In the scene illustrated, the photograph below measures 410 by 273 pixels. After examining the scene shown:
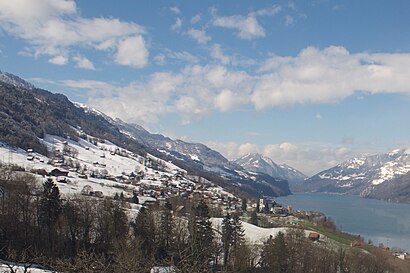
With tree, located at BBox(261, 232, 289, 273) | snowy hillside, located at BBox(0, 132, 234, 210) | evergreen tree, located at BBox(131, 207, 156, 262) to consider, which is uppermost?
snowy hillside, located at BBox(0, 132, 234, 210)

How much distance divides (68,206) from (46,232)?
12.6 feet

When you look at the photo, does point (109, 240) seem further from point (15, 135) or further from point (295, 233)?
point (15, 135)

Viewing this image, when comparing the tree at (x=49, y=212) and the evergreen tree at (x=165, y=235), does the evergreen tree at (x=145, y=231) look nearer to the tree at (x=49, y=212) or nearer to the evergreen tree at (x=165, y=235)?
the evergreen tree at (x=165, y=235)

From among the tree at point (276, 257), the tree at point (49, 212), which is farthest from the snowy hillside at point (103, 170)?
the tree at point (276, 257)

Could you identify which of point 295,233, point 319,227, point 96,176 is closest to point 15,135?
point 96,176

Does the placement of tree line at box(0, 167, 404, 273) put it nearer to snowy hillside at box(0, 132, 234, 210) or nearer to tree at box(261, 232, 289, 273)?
tree at box(261, 232, 289, 273)

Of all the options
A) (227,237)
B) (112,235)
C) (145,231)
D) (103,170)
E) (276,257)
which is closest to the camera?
(112,235)

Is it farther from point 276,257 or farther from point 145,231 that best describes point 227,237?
point 145,231

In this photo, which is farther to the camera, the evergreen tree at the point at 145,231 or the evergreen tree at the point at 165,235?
the evergreen tree at the point at 165,235

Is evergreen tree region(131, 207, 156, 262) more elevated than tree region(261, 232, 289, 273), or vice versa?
evergreen tree region(131, 207, 156, 262)

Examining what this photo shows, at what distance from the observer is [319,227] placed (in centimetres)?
9144

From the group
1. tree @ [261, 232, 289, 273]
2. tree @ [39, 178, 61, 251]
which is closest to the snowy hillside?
tree @ [39, 178, 61, 251]

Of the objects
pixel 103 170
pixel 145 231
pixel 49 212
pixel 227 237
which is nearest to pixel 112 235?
pixel 145 231

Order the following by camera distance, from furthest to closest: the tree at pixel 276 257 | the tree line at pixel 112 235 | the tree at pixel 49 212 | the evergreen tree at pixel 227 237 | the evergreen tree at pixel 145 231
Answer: the evergreen tree at pixel 227 237
the evergreen tree at pixel 145 231
the tree at pixel 276 257
the tree at pixel 49 212
the tree line at pixel 112 235
